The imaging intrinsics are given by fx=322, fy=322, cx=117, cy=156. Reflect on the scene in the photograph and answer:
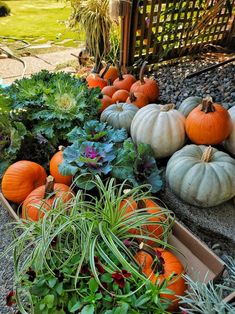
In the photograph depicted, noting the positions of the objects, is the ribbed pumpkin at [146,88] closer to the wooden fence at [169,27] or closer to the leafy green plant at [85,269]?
the wooden fence at [169,27]

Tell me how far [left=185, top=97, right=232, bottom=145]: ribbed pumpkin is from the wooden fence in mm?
1904

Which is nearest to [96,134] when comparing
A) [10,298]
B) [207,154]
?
[207,154]

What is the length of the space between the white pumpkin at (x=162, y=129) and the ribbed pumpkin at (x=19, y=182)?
2.40 feet

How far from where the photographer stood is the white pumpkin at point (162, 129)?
2053 mm

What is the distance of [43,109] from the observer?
2.38 m

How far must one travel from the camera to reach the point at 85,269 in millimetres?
1301

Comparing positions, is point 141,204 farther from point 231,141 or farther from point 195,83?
point 195,83

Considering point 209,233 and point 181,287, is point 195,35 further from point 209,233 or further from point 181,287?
point 181,287

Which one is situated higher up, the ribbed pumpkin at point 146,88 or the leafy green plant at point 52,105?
the leafy green plant at point 52,105

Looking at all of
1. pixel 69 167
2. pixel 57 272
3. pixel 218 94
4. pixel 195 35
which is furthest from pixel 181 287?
pixel 195 35

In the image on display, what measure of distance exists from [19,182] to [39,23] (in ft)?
20.0

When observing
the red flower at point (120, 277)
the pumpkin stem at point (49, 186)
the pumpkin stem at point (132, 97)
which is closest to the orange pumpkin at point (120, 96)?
the pumpkin stem at point (132, 97)

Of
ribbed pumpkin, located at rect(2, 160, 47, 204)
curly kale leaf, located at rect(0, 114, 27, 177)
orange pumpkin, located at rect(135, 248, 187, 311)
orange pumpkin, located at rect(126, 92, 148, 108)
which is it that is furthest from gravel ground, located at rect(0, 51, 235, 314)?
orange pumpkin, located at rect(135, 248, 187, 311)

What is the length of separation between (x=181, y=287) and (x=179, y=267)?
83 mm
